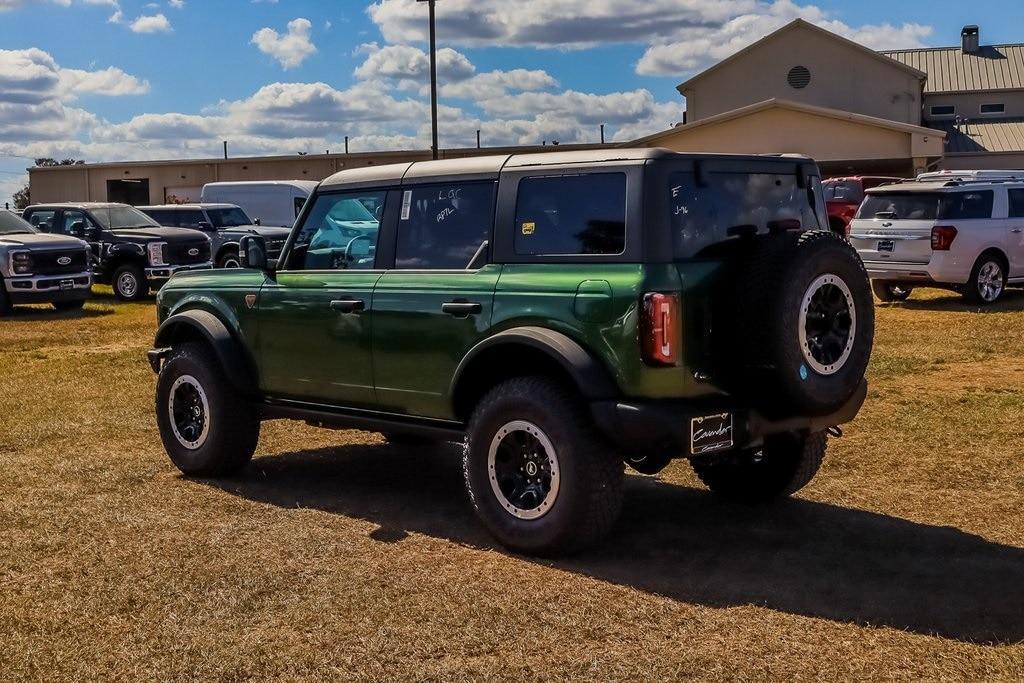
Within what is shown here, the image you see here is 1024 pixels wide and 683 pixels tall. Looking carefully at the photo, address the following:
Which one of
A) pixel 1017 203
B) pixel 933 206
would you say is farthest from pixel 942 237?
pixel 1017 203

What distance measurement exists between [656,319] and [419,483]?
277 centimetres

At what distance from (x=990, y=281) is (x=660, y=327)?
45.2ft

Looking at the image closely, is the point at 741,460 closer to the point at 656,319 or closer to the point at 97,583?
the point at 656,319

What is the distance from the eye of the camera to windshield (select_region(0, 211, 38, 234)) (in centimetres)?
2112

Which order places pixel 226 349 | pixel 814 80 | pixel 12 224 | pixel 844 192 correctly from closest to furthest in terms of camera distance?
pixel 226 349 → pixel 12 224 → pixel 844 192 → pixel 814 80

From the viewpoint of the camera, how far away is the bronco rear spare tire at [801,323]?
573 centimetres

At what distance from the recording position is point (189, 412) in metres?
8.10

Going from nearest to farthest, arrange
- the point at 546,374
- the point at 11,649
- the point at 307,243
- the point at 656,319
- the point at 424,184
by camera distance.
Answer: the point at 11,649
the point at 656,319
the point at 546,374
the point at 424,184
the point at 307,243

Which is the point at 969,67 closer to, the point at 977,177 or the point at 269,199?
the point at 269,199

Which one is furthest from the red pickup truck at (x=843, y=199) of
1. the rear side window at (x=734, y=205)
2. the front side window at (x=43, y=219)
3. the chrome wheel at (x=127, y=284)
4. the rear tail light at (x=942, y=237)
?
the rear side window at (x=734, y=205)

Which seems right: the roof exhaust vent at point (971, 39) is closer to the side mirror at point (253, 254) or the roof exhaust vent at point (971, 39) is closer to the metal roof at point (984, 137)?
the metal roof at point (984, 137)

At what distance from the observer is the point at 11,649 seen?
4.90m

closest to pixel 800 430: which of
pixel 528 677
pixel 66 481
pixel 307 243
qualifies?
pixel 528 677

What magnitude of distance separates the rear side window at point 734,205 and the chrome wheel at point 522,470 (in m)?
1.14
